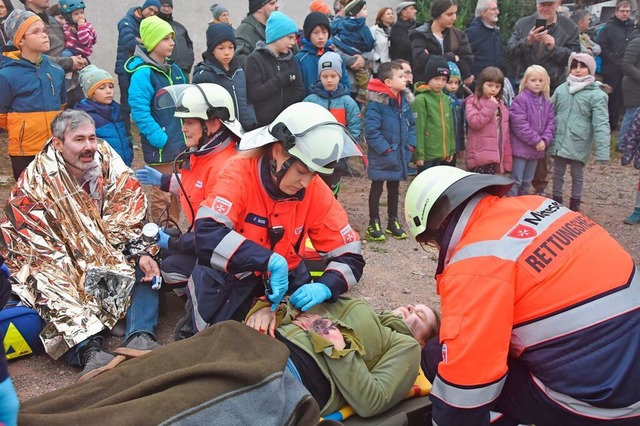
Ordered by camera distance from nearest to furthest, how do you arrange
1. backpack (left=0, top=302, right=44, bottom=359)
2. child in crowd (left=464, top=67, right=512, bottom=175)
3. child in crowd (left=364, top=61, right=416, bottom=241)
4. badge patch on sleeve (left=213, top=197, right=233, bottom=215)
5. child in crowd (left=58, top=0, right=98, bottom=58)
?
badge patch on sleeve (left=213, top=197, right=233, bottom=215)
backpack (left=0, top=302, right=44, bottom=359)
child in crowd (left=364, top=61, right=416, bottom=241)
child in crowd (left=464, top=67, right=512, bottom=175)
child in crowd (left=58, top=0, right=98, bottom=58)

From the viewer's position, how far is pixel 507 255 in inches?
100.0

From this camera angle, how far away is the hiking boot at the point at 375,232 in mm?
6672

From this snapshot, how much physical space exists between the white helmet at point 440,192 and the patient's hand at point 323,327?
822 mm

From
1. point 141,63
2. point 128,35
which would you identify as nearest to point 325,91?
point 141,63

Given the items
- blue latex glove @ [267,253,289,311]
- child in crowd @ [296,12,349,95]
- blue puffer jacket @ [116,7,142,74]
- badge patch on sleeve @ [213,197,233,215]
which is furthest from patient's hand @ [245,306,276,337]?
blue puffer jacket @ [116,7,142,74]

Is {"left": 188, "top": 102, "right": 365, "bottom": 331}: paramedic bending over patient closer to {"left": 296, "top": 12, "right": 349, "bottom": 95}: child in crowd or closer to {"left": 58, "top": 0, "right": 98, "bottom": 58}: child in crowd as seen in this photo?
{"left": 296, "top": 12, "right": 349, "bottom": 95}: child in crowd

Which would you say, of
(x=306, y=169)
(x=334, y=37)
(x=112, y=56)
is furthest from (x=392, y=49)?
(x=306, y=169)

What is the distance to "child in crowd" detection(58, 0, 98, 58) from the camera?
801 centimetres

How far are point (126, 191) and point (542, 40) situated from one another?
6085mm

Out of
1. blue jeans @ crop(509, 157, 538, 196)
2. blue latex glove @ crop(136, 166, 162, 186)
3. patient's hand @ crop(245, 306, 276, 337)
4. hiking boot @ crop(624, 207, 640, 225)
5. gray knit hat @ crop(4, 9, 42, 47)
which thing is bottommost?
hiking boot @ crop(624, 207, 640, 225)

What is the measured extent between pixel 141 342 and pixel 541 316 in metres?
2.60

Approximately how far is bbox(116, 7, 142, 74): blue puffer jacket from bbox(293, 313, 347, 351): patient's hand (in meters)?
5.76

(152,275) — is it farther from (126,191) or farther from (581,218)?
(581,218)

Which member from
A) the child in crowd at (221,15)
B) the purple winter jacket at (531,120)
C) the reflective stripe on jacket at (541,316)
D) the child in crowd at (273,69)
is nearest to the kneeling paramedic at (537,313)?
the reflective stripe on jacket at (541,316)
